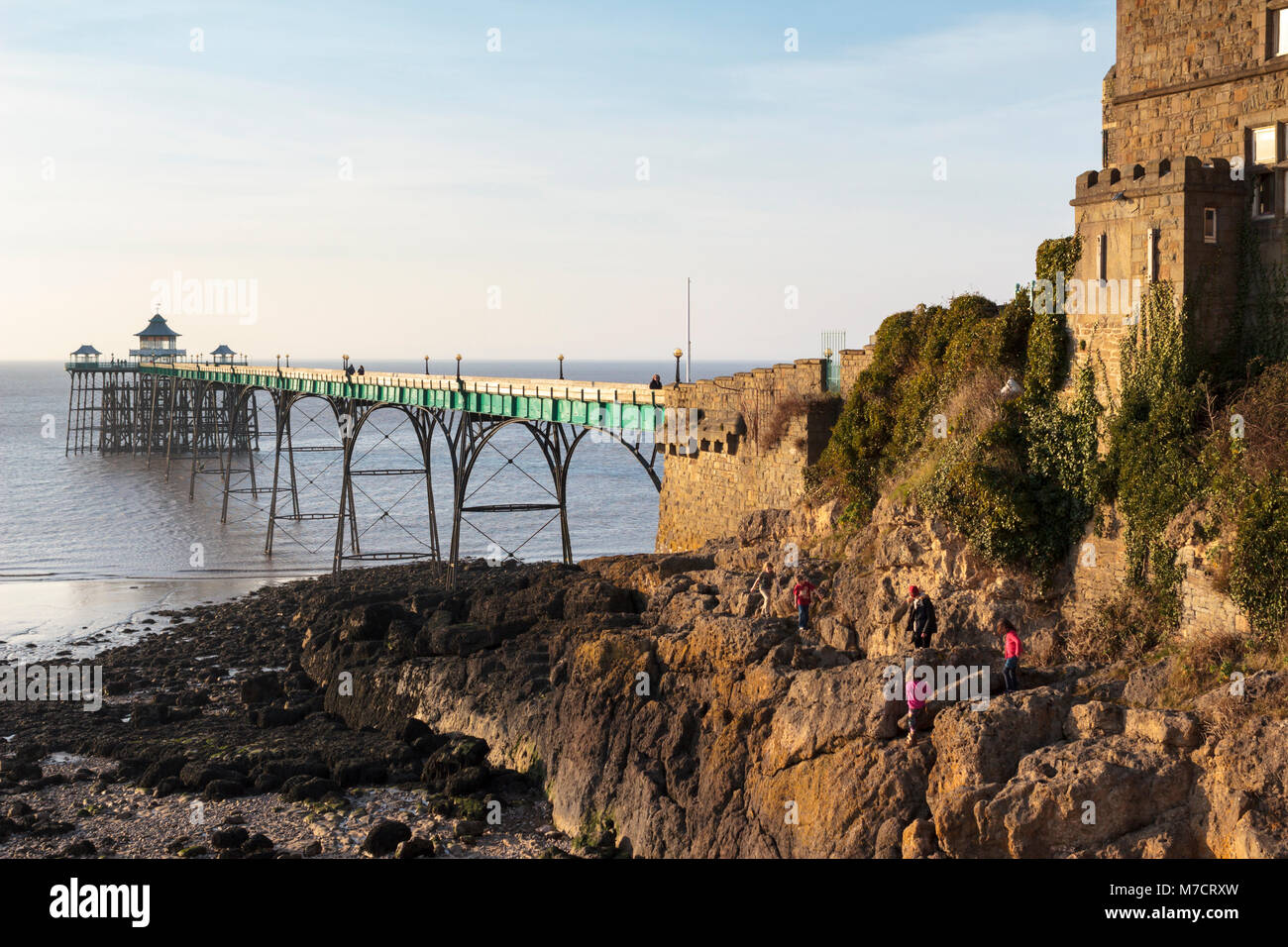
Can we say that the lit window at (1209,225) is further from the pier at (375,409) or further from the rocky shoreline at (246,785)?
the pier at (375,409)

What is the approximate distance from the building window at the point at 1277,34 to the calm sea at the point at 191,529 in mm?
21600

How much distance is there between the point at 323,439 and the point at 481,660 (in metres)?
102

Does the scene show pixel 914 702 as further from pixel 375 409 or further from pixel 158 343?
pixel 158 343

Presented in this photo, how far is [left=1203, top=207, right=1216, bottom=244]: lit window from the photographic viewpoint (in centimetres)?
1853

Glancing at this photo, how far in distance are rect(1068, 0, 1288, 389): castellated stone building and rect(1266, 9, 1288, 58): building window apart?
16 mm

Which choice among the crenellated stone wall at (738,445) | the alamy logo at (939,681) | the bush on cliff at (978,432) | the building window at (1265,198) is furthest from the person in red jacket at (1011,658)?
the crenellated stone wall at (738,445)

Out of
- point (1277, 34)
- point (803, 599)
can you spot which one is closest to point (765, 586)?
point (803, 599)

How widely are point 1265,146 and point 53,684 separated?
26.9 metres

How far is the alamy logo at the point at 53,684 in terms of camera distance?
2706 cm

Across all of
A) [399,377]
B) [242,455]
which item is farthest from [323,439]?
[399,377]

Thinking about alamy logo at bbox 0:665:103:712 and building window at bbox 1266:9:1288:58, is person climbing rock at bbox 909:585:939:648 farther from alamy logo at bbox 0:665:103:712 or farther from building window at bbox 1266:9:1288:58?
alamy logo at bbox 0:665:103:712

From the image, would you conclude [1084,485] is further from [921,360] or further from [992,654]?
[921,360]

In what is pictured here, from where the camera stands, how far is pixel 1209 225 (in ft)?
61.1

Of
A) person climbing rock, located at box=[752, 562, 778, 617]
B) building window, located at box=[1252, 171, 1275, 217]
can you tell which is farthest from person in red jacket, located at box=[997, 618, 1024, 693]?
building window, located at box=[1252, 171, 1275, 217]
